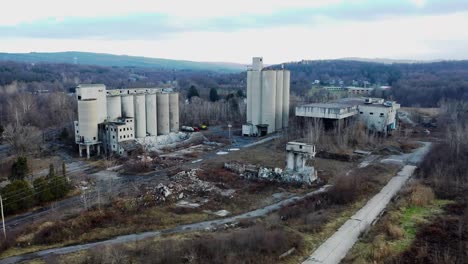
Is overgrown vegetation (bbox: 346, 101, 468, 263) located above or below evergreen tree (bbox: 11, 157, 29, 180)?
below

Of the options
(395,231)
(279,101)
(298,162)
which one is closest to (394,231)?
(395,231)

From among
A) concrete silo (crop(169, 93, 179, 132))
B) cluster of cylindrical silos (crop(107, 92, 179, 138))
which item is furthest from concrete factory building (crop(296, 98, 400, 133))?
cluster of cylindrical silos (crop(107, 92, 179, 138))

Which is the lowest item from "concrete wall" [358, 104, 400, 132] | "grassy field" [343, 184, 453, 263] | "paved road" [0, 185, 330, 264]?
"paved road" [0, 185, 330, 264]

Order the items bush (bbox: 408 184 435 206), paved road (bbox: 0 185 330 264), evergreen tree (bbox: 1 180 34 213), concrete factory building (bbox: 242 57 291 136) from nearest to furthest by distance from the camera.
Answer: paved road (bbox: 0 185 330 264), evergreen tree (bbox: 1 180 34 213), bush (bbox: 408 184 435 206), concrete factory building (bbox: 242 57 291 136)

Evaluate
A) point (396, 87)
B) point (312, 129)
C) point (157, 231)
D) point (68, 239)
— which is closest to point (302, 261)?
point (157, 231)

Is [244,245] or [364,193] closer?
[244,245]

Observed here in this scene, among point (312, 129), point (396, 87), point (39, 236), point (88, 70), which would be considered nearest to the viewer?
point (39, 236)

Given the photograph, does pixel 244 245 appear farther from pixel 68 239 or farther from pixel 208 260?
pixel 68 239

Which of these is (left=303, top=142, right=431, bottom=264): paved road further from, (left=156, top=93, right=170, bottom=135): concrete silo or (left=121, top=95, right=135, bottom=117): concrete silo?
(left=121, top=95, right=135, bottom=117): concrete silo
